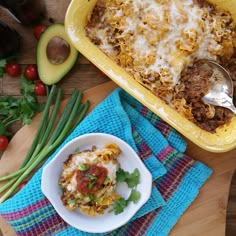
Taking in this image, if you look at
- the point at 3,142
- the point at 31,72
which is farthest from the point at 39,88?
the point at 3,142

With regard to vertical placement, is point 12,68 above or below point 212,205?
above

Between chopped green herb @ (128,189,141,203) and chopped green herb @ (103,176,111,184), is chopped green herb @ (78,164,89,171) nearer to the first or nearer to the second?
chopped green herb @ (103,176,111,184)

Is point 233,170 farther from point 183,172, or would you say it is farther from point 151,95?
point 151,95

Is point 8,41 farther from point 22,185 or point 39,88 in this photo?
point 22,185

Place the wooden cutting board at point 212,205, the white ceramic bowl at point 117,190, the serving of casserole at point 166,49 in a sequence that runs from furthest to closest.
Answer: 1. the wooden cutting board at point 212,205
2. the white ceramic bowl at point 117,190
3. the serving of casserole at point 166,49

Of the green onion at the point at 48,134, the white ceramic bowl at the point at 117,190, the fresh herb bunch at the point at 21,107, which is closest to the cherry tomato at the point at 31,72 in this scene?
the fresh herb bunch at the point at 21,107

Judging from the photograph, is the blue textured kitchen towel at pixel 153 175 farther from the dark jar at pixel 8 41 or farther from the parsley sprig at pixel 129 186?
the dark jar at pixel 8 41
